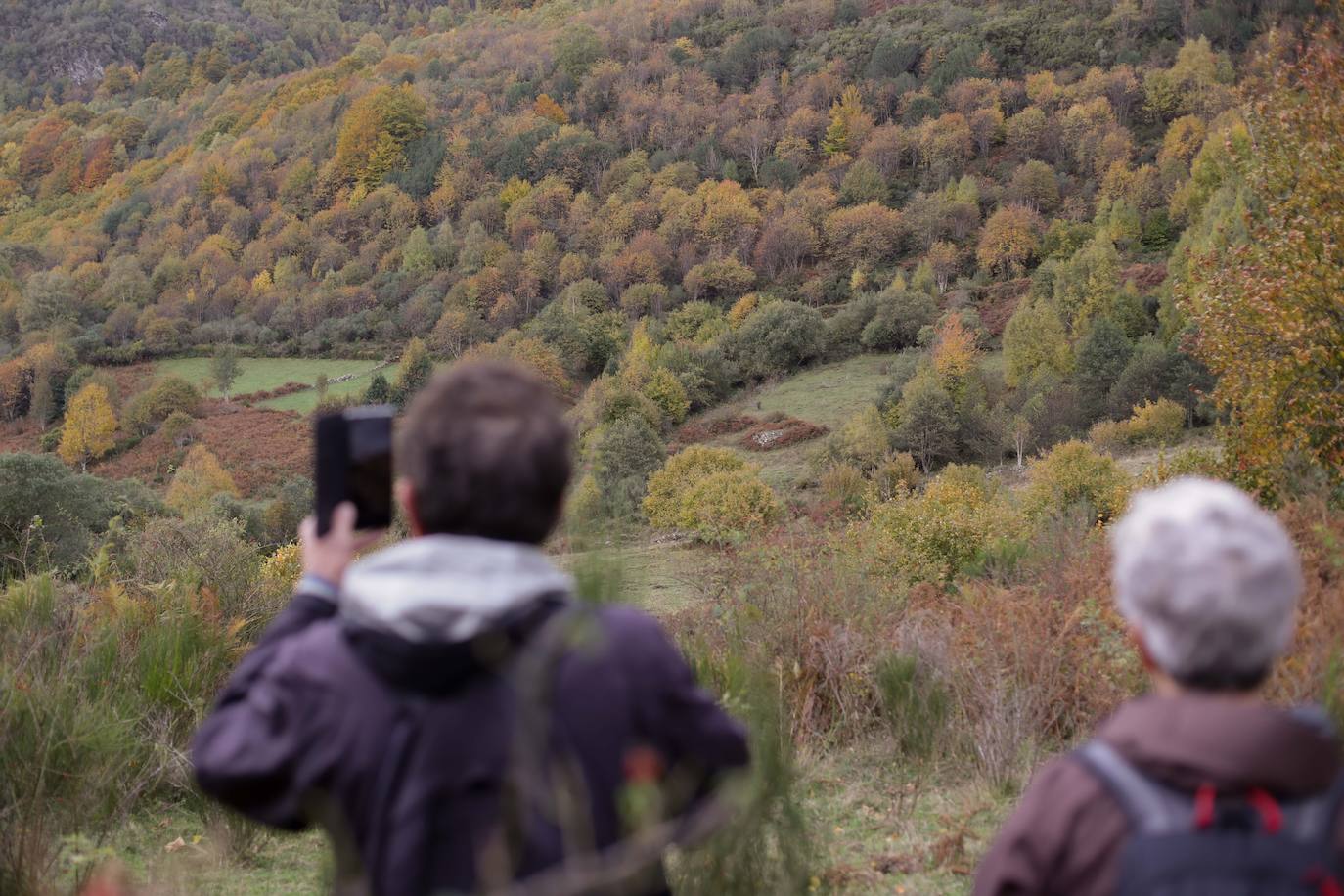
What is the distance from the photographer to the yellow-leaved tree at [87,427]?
2630 inches

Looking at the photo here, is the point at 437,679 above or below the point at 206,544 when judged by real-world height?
above

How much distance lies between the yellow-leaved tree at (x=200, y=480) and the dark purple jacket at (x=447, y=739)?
4097cm

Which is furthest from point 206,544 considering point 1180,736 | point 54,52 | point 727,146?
point 54,52

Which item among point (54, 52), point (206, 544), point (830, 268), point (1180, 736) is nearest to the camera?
point (1180, 736)

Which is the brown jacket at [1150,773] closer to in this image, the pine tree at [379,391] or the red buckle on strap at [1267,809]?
the red buckle on strap at [1267,809]

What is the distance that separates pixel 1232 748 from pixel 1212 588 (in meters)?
0.19

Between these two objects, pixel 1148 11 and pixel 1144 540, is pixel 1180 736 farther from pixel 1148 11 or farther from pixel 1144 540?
pixel 1148 11

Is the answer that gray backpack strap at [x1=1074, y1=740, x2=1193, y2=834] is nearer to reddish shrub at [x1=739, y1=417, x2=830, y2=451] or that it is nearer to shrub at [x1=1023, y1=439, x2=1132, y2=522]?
shrub at [x1=1023, y1=439, x2=1132, y2=522]

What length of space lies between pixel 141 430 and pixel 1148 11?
111m

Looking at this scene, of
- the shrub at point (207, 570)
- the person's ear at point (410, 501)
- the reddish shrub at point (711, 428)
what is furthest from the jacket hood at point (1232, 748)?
the reddish shrub at point (711, 428)

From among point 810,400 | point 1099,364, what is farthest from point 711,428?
point 1099,364

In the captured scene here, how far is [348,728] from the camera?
142 cm

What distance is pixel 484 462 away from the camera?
1415 mm

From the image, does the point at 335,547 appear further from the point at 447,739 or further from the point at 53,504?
the point at 53,504
